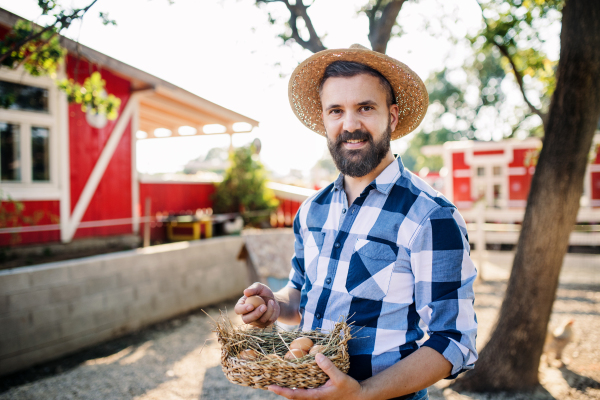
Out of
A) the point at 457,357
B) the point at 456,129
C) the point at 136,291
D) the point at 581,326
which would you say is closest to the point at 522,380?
the point at 581,326

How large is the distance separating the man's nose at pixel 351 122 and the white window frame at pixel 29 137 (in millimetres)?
5887

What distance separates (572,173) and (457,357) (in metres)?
2.94

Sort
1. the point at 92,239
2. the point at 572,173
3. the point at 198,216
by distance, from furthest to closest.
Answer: the point at 198,216, the point at 92,239, the point at 572,173

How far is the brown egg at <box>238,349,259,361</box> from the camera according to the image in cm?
141

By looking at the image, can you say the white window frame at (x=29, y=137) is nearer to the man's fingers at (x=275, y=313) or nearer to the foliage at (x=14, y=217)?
the foliage at (x=14, y=217)

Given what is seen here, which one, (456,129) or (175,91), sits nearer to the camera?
(175,91)

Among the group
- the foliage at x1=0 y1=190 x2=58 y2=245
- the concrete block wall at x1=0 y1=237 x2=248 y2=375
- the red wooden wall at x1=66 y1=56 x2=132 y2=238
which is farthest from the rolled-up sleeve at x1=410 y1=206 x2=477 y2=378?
the red wooden wall at x1=66 y1=56 x2=132 y2=238

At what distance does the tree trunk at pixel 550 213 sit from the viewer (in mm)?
3381

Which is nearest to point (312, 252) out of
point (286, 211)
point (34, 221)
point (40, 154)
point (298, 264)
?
point (298, 264)

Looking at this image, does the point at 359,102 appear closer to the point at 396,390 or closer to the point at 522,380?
the point at 396,390

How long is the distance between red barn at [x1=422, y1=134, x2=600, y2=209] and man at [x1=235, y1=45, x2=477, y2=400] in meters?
18.0

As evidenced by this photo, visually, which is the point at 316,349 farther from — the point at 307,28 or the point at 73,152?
the point at 73,152

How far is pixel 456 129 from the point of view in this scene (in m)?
36.7

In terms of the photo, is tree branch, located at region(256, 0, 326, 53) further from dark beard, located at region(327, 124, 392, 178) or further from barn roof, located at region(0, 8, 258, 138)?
dark beard, located at region(327, 124, 392, 178)
